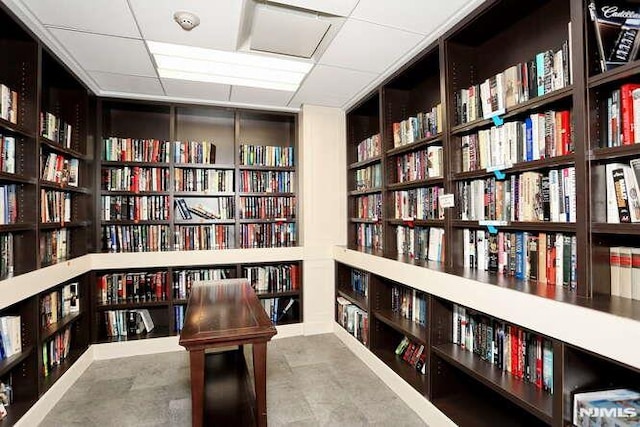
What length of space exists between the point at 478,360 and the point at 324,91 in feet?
8.42

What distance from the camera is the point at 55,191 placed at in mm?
2582

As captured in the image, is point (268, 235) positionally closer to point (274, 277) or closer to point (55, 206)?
point (274, 277)

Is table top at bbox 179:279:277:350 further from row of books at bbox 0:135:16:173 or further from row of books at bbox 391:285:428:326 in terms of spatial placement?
row of books at bbox 0:135:16:173

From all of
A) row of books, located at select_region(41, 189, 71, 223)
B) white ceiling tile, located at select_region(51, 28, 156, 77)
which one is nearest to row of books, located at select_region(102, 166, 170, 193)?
row of books, located at select_region(41, 189, 71, 223)

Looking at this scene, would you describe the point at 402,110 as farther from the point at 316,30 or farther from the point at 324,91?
the point at 316,30

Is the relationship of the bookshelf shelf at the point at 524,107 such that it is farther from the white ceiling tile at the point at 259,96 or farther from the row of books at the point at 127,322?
the row of books at the point at 127,322

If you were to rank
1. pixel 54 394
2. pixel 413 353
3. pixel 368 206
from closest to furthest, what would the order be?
pixel 54 394 → pixel 413 353 → pixel 368 206

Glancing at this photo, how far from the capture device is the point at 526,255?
5.64 ft

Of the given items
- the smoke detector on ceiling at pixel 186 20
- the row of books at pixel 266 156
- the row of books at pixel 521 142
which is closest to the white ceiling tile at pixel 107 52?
the smoke detector on ceiling at pixel 186 20

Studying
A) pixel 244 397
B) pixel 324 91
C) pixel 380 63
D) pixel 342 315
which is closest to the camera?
pixel 244 397

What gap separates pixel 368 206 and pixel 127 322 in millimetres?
2664

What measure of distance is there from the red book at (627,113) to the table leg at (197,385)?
2076mm

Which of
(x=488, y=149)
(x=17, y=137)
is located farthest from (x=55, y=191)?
(x=488, y=149)

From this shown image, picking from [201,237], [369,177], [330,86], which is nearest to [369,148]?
[369,177]
